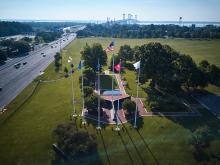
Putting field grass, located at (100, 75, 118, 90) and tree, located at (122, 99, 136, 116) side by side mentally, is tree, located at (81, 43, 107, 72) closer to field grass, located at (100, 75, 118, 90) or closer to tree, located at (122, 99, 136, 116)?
field grass, located at (100, 75, 118, 90)

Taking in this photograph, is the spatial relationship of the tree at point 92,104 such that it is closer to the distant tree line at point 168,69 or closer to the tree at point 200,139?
the distant tree line at point 168,69

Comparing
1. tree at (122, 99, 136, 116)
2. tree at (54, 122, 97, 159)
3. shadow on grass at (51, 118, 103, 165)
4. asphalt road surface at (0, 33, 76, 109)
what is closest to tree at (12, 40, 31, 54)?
asphalt road surface at (0, 33, 76, 109)

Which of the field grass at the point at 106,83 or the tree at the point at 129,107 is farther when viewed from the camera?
the field grass at the point at 106,83

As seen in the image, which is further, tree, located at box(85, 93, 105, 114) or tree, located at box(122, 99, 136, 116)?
tree, located at box(85, 93, 105, 114)

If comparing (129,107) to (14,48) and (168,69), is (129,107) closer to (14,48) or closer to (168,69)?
(168,69)

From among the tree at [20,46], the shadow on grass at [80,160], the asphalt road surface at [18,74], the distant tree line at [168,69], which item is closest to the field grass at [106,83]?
the distant tree line at [168,69]

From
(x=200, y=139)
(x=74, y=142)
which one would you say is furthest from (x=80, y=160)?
(x=200, y=139)

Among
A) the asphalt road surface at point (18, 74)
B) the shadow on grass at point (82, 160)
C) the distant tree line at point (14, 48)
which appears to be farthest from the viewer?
the distant tree line at point (14, 48)

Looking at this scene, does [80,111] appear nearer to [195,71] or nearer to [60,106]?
[60,106]
